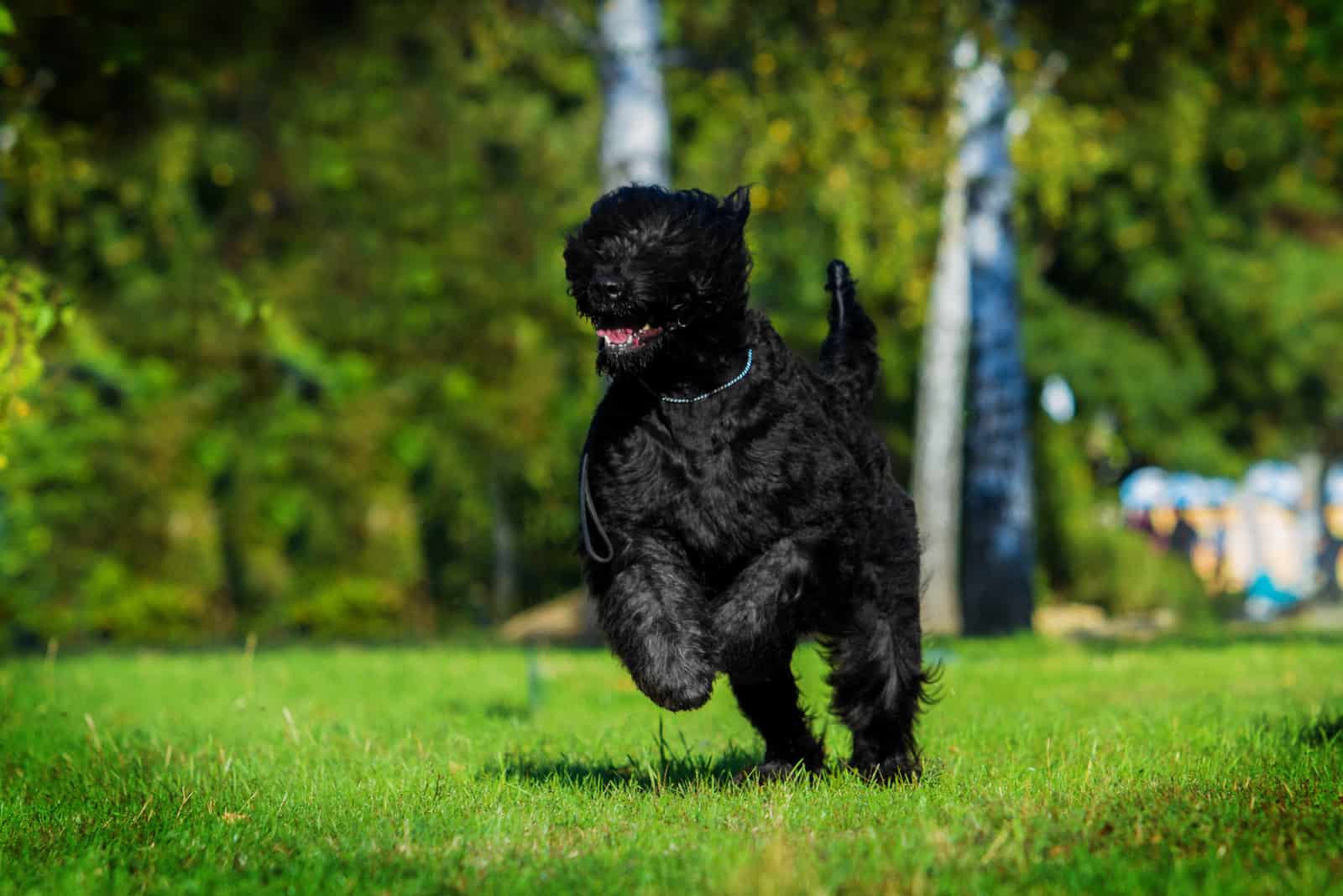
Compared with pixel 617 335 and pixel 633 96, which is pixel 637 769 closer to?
pixel 617 335

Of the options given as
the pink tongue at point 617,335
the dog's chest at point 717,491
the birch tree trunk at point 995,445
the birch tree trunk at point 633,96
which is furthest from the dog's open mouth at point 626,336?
the birch tree trunk at point 995,445

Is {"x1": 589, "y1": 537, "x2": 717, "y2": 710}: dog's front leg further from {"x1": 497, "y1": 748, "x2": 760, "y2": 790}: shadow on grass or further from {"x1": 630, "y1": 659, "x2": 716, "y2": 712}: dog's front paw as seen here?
{"x1": 497, "y1": 748, "x2": 760, "y2": 790}: shadow on grass

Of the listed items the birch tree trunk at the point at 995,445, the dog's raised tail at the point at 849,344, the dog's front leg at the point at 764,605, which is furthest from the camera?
the birch tree trunk at the point at 995,445

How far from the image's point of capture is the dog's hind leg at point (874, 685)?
16.8ft

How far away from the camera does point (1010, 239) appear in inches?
559

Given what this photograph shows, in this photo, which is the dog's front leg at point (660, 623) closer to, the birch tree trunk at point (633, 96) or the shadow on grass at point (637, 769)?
the shadow on grass at point (637, 769)

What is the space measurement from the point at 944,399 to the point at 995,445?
252 cm

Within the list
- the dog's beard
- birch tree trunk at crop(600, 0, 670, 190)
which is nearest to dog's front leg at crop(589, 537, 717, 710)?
the dog's beard

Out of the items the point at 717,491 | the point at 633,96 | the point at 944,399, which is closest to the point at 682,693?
the point at 717,491

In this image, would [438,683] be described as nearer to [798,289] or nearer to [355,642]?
[355,642]

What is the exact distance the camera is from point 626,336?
4.46 m

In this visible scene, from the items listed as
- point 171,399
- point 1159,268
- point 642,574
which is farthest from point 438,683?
point 1159,268

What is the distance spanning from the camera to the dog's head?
4453 mm

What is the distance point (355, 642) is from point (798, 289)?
9.37 m
